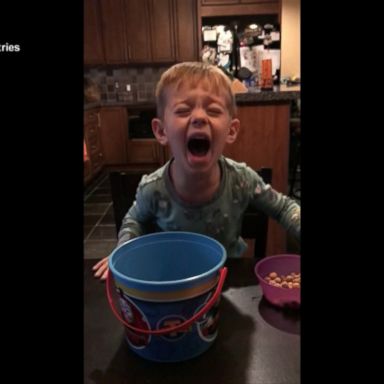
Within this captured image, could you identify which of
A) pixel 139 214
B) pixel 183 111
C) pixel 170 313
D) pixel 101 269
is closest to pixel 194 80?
pixel 183 111

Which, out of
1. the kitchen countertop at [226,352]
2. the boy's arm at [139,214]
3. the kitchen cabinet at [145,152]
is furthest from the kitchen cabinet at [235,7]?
the kitchen countertop at [226,352]

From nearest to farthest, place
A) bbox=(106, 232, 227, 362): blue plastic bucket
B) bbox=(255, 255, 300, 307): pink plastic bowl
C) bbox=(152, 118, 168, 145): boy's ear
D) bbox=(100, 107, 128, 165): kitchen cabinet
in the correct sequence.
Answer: bbox=(106, 232, 227, 362): blue plastic bucket → bbox=(255, 255, 300, 307): pink plastic bowl → bbox=(152, 118, 168, 145): boy's ear → bbox=(100, 107, 128, 165): kitchen cabinet

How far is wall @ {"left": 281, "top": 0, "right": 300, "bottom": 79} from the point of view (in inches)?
161

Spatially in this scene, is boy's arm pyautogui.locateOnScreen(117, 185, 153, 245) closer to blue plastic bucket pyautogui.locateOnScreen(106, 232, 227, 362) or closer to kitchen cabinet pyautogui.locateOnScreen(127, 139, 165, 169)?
blue plastic bucket pyautogui.locateOnScreen(106, 232, 227, 362)

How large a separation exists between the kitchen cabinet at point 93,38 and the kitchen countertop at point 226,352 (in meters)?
4.30

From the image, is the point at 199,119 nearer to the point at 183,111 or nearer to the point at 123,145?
the point at 183,111

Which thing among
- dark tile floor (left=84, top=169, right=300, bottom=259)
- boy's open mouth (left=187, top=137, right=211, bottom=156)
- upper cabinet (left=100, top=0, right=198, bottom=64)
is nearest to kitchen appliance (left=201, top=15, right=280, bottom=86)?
upper cabinet (left=100, top=0, right=198, bottom=64)

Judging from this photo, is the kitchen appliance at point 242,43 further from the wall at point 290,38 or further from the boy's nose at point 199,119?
the boy's nose at point 199,119

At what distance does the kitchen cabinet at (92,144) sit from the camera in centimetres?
379

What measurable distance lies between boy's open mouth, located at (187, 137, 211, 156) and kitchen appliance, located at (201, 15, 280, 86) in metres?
3.61

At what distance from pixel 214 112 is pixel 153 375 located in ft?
1.80

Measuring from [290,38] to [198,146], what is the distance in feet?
12.6

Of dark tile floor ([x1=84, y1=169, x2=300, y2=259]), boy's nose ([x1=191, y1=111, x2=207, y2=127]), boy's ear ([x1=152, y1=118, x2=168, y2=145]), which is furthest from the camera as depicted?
dark tile floor ([x1=84, y1=169, x2=300, y2=259])
